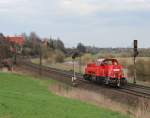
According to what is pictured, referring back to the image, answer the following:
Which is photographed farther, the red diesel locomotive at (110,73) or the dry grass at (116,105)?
the red diesel locomotive at (110,73)

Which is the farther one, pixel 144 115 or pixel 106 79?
pixel 106 79

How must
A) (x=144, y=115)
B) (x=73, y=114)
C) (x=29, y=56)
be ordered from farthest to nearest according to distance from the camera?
1. (x=29, y=56)
2. (x=144, y=115)
3. (x=73, y=114)

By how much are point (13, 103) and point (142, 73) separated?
1754 inches

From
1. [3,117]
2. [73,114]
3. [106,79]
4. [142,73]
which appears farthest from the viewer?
[142,73]

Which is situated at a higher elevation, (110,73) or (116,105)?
(110,73)

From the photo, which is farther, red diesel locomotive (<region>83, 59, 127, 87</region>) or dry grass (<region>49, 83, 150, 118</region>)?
red diesel locomotive (<region>83, 59, 127, 87</region>)

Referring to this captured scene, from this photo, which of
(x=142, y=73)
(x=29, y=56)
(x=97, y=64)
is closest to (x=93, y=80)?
(x=97, y=64)

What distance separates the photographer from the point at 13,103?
17.3 metres

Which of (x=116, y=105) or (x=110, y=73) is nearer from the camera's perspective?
(x=116, y=105)

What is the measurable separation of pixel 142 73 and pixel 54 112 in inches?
1801

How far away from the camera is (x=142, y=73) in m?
60.4

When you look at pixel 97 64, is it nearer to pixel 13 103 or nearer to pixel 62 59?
pixel 13 103

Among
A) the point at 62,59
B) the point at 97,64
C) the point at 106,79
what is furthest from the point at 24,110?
the point at 62,59

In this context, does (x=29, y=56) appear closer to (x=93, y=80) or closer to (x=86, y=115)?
(x=93, y=80)
